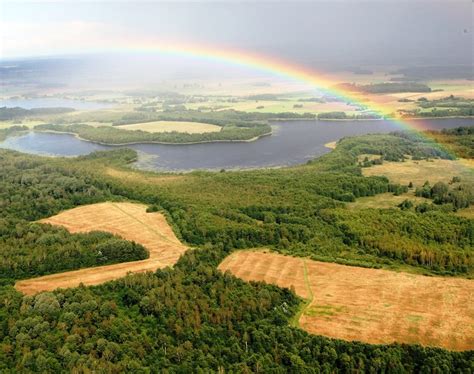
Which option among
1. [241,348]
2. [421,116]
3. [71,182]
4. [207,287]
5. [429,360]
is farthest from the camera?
[421,116]

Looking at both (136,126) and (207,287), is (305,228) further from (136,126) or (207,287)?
(136,126)

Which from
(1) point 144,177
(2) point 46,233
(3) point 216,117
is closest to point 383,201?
(1) point 144,177

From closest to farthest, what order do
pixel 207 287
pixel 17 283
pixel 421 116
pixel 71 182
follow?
pixel 207 287, pixel 17 283, pixel 71 182, pixel 421 116

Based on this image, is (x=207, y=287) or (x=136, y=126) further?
(x=136, y=126)

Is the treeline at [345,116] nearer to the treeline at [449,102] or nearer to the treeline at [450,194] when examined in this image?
the treeline at [449,102]

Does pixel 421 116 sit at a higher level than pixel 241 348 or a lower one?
higher

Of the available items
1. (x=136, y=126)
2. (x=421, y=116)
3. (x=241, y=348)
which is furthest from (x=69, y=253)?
(x=421, y=116)

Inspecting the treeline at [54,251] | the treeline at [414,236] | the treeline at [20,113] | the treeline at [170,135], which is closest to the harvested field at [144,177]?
the treeline at [54,251]

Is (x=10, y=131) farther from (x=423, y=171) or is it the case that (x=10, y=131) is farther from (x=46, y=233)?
(x=423, y=171)
